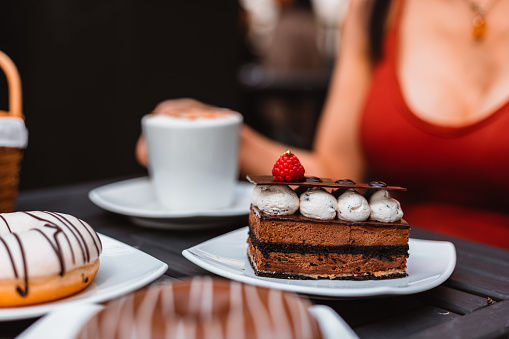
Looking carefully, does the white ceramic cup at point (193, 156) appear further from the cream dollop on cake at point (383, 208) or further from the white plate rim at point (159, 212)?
the cream dollop on cake at point (383, 208)

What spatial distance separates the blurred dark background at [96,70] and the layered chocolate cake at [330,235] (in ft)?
6.26

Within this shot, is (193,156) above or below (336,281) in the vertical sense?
above

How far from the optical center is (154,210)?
1.26 metres

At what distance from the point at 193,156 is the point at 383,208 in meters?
0.52

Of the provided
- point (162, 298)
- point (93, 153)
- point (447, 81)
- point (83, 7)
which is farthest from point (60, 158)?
point (162, 298)

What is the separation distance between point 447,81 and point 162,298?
1.36 m

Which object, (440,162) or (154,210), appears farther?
(440,162)

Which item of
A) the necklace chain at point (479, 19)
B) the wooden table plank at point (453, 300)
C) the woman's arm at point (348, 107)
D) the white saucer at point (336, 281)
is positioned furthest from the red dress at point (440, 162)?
the wooden table plank at point (453, 300)

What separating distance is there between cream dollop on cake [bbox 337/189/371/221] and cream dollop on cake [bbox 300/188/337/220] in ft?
0.05

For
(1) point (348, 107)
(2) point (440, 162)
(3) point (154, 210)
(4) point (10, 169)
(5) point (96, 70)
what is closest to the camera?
(4) point (10, 169)

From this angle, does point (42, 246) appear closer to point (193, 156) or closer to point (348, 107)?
point (193, 156)

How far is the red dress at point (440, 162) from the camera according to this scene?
144 centimetres

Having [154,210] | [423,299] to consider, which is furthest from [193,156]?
[423,299]

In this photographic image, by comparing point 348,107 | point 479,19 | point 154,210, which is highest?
point 479,19
